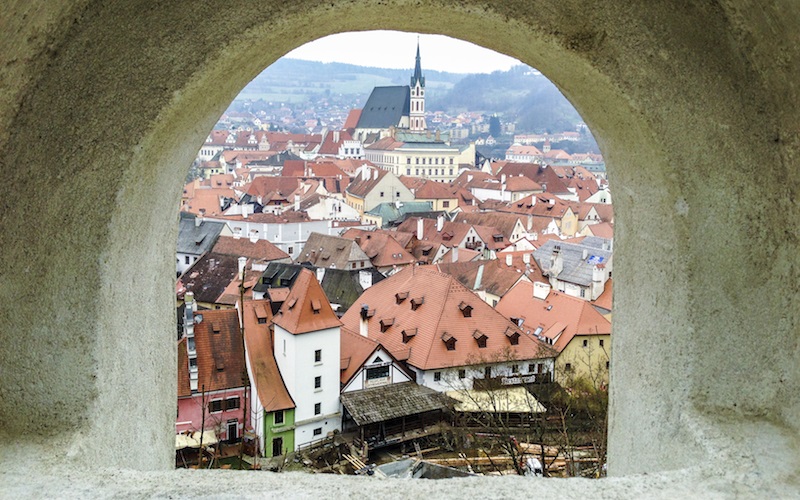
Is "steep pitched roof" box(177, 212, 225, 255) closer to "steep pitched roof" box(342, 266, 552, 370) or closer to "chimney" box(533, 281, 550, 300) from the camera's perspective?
"steep pitched roof" box(342, 266, 552, 370)

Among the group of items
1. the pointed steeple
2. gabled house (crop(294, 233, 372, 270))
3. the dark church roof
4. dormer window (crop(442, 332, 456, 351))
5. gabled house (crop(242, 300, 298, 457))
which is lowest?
gabled house (crop(242, 300, 298, 457))

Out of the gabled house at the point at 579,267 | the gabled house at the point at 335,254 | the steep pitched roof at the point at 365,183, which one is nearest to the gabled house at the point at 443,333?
the gabled house at the point at 579,267

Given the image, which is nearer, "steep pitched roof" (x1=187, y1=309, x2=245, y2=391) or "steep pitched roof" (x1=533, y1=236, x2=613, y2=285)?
"steep pitched roof" (x1=187, y1=309, x2=245, y2=391)

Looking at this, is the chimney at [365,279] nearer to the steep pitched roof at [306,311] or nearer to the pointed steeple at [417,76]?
the steep pitched roof at [306,311]

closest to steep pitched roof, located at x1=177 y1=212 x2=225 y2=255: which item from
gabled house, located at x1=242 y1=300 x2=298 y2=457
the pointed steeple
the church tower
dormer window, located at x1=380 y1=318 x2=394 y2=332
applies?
dormer window, located at x1=380 y1=318 x2=394 y2=332

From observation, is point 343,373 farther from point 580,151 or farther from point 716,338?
point 580,151

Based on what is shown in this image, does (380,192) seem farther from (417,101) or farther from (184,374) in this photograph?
(417,101)

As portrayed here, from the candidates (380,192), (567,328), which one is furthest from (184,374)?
(380,192)
